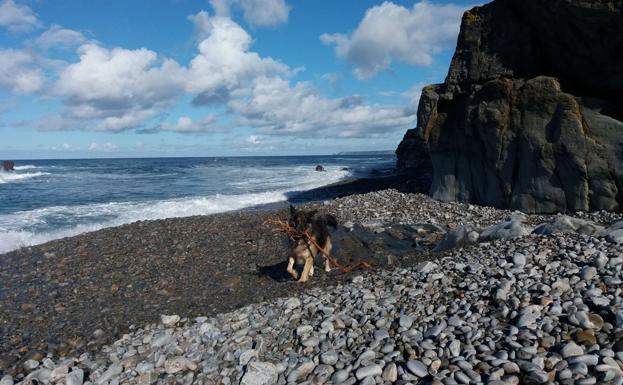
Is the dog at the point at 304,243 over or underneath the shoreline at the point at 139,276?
over

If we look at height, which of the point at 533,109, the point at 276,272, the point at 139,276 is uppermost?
the point at 533,109

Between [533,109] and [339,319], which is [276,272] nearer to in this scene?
[339,319]

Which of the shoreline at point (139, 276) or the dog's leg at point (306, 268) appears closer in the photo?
the shoreline at point (139, 276)

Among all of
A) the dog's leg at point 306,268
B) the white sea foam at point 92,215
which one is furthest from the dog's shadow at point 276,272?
the white sea foam at point 92,215

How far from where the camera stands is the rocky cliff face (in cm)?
1410

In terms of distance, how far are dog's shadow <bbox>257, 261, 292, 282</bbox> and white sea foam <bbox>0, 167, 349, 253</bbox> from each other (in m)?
10.6

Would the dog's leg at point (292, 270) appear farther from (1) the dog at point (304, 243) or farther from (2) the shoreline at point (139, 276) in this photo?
(2) the shoreline at point (139, 276)

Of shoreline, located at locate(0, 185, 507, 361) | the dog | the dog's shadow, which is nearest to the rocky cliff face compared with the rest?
shoreline, located at locate(0, 185, 507, 361)

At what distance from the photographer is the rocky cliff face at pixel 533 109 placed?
46.3 ft

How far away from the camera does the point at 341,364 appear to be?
16.5 ft

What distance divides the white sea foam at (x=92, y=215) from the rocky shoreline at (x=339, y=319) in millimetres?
7529

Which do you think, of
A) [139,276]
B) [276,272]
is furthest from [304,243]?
[139,276]

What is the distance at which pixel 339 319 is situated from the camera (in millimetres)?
6008

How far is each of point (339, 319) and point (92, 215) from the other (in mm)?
21013
